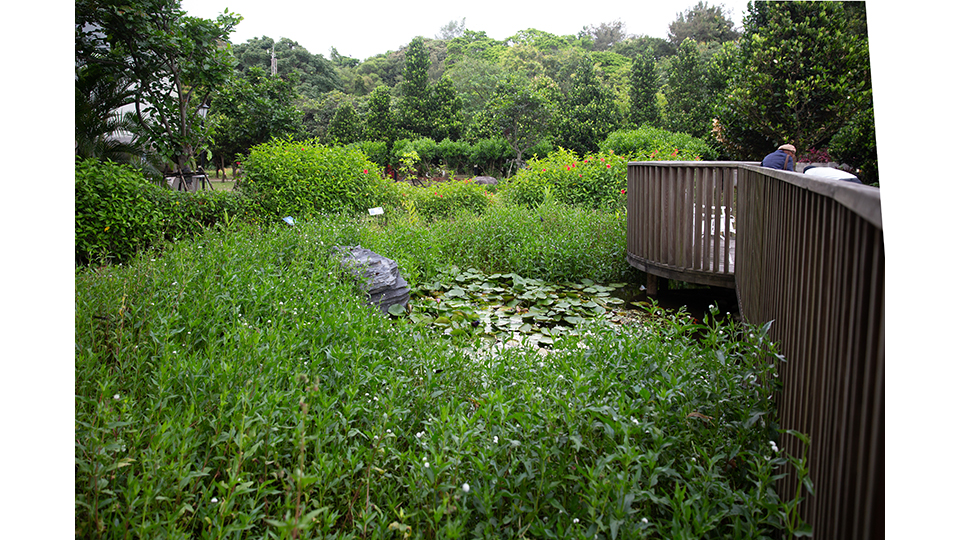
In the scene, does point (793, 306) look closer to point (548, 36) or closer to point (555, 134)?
point (555, 134)

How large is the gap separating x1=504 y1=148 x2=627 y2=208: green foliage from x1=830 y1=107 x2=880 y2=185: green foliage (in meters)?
3.24

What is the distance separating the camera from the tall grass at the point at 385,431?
1.44 meters

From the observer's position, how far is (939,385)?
31.7 inches

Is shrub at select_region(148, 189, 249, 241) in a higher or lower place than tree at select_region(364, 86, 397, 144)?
lower

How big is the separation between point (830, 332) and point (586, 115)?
17176 mm

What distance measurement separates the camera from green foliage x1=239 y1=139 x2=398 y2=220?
704 cm

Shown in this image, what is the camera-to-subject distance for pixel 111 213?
5.23 metres

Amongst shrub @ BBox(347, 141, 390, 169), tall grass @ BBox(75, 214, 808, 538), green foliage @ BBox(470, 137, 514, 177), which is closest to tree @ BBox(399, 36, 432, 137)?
shrub @ BBox(347, 141, 390, 169)

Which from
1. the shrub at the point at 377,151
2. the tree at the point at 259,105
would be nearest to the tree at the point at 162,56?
the tree at the point at 259,105

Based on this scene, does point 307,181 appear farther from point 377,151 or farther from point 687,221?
point 377,151

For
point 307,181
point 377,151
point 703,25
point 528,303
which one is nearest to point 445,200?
point 307,181

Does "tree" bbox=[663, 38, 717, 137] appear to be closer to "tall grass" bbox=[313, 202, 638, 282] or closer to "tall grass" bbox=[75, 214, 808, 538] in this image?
"tall grass" bbox=[313, 202, 638, 282]

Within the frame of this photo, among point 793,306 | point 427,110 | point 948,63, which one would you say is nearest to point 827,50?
point 793,306

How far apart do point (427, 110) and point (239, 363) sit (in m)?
19.4
